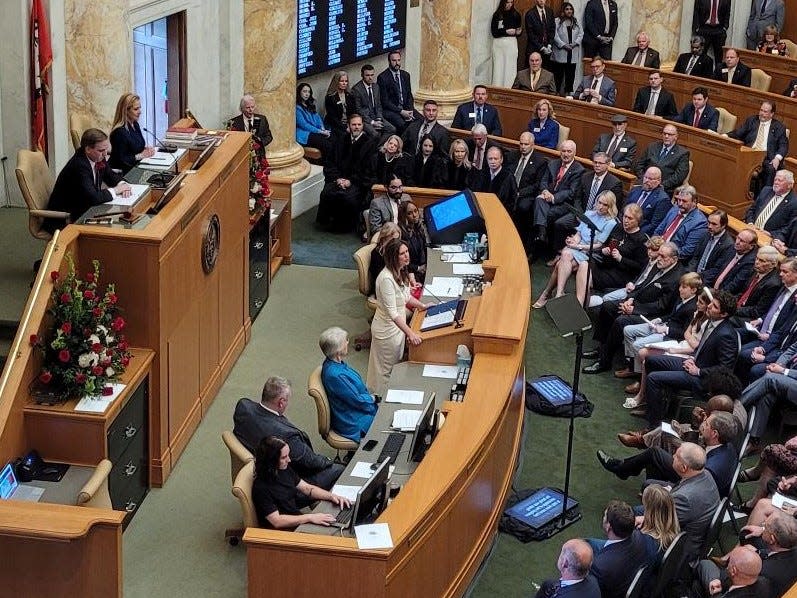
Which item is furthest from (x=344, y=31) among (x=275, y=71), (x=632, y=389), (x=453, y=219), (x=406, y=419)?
(x=406, y=419)

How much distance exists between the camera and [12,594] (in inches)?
271

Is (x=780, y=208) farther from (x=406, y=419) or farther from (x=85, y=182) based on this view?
(x=85, y=182)

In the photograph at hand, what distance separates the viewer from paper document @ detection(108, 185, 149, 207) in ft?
28.4

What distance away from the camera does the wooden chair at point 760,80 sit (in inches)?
679

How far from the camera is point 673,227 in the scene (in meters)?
11.7

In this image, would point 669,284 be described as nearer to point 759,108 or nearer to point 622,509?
point 622,509

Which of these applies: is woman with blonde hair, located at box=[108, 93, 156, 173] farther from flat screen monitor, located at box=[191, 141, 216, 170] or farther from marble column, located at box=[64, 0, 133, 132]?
marble column, located at box=[64, 0, 133, 132]

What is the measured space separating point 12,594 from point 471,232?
5.51 meters

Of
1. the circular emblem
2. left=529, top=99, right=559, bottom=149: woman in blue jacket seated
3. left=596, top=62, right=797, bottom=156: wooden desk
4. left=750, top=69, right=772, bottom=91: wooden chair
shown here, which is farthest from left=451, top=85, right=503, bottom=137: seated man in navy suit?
the circular emblem

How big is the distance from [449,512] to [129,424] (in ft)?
6.84

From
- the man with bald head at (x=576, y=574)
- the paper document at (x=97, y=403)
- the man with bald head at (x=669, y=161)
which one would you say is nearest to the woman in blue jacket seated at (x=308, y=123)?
the man with bald head at (x=669, y=161)

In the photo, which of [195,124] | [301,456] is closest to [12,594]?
[301,456]

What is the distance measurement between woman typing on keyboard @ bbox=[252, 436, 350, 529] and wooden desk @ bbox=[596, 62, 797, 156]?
9488 mm

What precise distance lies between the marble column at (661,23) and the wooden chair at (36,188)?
1076 cm
